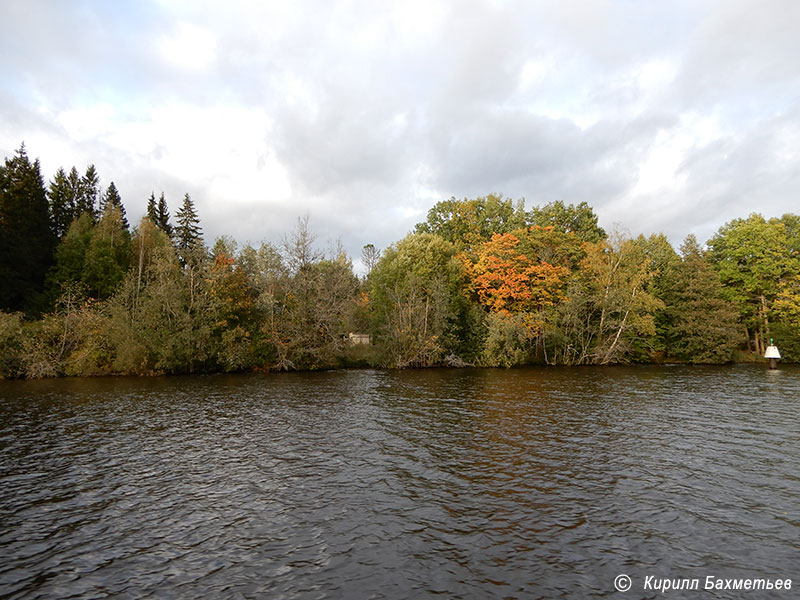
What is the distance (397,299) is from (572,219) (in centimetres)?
3587

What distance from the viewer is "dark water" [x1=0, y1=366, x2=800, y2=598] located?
8.09 m

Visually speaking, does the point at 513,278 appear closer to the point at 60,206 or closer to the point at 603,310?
the point at 603,310

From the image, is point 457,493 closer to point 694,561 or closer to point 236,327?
point 694,561

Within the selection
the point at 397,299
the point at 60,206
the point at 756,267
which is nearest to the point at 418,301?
the point at 397,299

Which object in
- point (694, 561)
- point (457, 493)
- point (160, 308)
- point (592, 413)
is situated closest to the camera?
point (694, 561)

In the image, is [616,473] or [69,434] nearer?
[616,473]

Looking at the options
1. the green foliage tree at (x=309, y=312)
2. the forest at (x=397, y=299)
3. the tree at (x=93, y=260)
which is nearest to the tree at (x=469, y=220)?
the forest at (x=397, y=299)

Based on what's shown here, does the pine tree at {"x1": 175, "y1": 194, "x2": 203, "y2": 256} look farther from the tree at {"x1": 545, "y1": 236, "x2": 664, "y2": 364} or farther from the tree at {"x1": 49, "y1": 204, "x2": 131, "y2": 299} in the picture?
the tree at {"x1": 545, "y1": 236, "x2": 664, "y2": 364}

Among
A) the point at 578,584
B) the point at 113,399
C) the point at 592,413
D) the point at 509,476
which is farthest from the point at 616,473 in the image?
the point at 113,399

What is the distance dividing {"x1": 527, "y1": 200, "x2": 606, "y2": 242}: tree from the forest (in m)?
0.72

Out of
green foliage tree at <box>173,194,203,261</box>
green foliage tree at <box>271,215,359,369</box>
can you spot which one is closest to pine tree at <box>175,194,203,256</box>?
green foliage tree at <box>173,194,203,261</box>

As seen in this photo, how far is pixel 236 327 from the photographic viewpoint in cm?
4488

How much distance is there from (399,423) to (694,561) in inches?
529

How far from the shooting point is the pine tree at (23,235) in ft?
179
